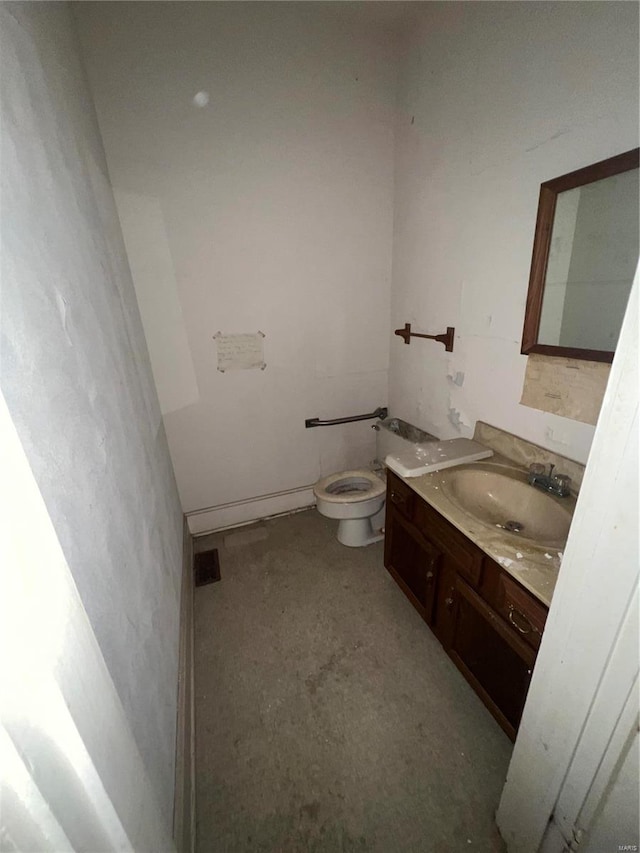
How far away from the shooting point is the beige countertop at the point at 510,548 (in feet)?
3.01

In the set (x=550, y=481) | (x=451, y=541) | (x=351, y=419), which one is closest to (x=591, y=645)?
(x=451, y=541)

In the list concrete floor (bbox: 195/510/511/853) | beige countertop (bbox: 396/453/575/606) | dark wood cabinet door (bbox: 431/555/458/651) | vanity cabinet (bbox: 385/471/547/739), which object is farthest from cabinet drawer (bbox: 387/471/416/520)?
concrete floor (bbox: 195/510/511/853)

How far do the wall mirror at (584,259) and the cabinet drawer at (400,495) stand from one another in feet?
2.42

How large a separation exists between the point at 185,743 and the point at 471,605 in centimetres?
108

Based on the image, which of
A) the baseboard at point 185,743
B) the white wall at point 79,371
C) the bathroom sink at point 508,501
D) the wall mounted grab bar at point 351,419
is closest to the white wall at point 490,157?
the bathroom sink at point 508,501

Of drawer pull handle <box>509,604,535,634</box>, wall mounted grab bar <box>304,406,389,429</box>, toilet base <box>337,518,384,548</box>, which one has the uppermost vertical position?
wall mounted grab bar <box>304,406,389,429</box>

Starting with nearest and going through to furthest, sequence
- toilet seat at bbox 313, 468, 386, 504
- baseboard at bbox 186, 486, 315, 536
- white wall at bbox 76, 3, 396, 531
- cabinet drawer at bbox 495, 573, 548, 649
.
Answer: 1. cabinet drawer at bbox 495, 573, 548, 649
2. white wall at bbox 76, 3, 396, 531
3. toilet seat at bbox 313, 468, 386, 504
4. baseboard at bbox 186, 486, 315, 536

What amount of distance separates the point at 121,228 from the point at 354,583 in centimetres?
216

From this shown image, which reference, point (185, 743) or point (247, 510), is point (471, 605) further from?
point (247, 510)

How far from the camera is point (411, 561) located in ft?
5.06

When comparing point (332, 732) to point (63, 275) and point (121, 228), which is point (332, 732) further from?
point (121, 228)

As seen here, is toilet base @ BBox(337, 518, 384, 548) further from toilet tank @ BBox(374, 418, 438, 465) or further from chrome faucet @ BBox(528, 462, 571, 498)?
chrome faucet @ BBox(528, 462, 571, 498)

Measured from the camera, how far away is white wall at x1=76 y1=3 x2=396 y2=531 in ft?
4.99

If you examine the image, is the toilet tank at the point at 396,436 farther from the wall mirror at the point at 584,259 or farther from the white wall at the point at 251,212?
the wall mirror at the point at 584,259
